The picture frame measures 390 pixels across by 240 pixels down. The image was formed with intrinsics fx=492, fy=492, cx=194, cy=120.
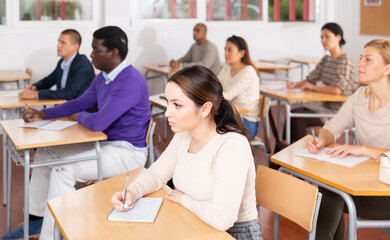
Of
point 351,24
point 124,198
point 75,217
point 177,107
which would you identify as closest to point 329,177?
point 177,107

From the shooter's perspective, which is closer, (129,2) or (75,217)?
(75,217)

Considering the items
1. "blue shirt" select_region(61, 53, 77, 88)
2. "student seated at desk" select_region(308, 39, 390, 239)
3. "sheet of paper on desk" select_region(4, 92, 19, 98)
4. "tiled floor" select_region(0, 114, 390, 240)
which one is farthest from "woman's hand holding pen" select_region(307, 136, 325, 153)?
"sheet of paper on desk" select_region(4, 92, 19, 98)

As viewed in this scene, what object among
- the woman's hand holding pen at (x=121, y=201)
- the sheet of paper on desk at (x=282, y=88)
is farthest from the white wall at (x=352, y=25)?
the woman's hand holding pen at (x=121, y=201)

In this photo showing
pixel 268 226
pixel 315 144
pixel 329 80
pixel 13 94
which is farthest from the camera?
pixel 329 80

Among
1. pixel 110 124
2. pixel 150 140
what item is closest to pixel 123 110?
pixel 110 124

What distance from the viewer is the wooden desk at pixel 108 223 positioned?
1624 millimetres

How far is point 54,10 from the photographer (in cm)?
582

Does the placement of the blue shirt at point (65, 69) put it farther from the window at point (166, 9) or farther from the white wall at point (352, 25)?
the white wall at point (352, 25)

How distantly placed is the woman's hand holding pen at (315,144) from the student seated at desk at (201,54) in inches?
135

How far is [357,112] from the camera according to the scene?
2.75 meters

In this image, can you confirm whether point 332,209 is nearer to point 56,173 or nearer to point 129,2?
point 56,173

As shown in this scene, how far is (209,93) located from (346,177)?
0.76 m

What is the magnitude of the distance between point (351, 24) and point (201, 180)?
21.2ft

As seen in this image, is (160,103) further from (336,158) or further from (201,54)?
(201,54)
